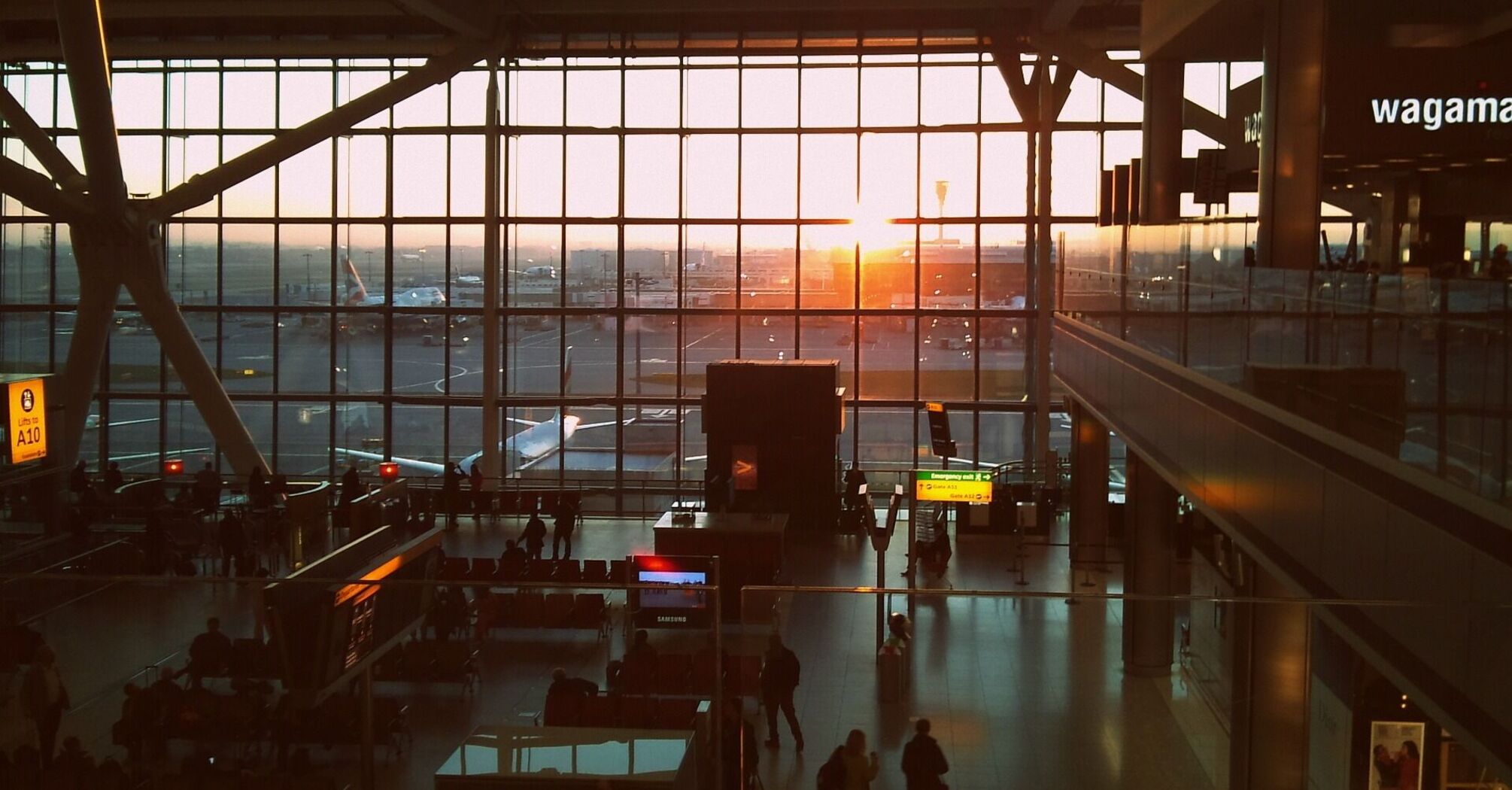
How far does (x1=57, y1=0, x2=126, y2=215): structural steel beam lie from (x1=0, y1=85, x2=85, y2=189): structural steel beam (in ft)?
7.03

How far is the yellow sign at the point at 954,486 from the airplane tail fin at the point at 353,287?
14.0m

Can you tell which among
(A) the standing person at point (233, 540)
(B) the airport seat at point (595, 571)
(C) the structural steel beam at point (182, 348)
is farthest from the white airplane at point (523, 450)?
(B) the airport seat at point (595, 571)

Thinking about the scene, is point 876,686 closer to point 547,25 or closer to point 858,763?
point 858,763

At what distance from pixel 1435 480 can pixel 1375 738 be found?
1.30 meters

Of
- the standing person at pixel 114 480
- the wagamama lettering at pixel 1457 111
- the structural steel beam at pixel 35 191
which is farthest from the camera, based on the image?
the standing person at pixel 114 480

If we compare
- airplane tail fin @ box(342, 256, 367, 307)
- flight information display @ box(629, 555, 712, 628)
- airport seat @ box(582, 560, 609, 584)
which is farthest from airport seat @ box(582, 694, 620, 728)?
airplane tail fin @ box(342, 256, 367, 307)

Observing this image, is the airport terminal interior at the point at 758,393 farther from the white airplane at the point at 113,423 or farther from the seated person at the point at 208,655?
the white airplane at the point at 113,423

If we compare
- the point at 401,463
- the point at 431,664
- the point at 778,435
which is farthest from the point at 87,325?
the point at 431,664

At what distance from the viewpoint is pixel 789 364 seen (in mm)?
24547

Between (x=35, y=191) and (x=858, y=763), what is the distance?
1832 cm

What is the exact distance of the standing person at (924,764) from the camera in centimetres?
680

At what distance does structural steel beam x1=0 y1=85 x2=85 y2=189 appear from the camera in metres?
23.6

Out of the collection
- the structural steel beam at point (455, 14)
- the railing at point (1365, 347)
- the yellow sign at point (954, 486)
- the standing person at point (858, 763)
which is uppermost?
the structural steel beam at point (455, 14)

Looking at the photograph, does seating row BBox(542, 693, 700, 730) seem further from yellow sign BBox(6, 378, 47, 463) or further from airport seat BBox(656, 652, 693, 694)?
yellow sign BBox(6, 378, 47, 463)
